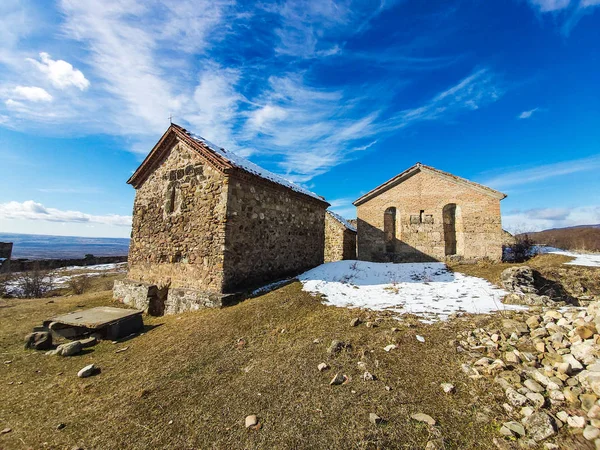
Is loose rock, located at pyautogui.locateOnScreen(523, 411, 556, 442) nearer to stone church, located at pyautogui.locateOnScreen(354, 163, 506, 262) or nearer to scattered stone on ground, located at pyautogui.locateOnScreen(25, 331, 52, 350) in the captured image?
scattered stone on ground, located at pyautogui.locateOnScreen(25, 331, 52, 350)

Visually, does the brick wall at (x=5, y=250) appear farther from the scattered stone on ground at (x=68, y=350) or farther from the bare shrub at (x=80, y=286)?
the scattered stone on ground at (x=68, y=350)

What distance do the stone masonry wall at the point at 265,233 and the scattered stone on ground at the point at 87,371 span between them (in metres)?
3.78

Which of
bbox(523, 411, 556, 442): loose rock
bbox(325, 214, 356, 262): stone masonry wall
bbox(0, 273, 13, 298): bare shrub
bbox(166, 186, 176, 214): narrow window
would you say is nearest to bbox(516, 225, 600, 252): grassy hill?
bbox(325, 214, 356, 262): stone masonry wall

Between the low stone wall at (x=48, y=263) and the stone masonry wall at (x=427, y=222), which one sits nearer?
the stone masonry wall at (x=427, y=222)

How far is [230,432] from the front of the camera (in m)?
3.22

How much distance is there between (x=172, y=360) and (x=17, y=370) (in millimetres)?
3352

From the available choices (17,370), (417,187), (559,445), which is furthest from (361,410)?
(417,187)

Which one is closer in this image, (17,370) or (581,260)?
(17,370)

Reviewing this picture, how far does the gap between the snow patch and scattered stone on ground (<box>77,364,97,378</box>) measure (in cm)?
556

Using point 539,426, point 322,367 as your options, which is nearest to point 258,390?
point 322,367

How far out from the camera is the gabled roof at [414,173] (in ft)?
49.8

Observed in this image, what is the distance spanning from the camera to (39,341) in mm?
6555

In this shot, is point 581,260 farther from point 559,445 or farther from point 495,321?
point 559,445

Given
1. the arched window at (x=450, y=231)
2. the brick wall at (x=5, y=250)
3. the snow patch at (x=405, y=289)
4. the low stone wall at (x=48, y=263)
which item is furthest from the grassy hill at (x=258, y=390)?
the brick wall at (x=5, y=250)
